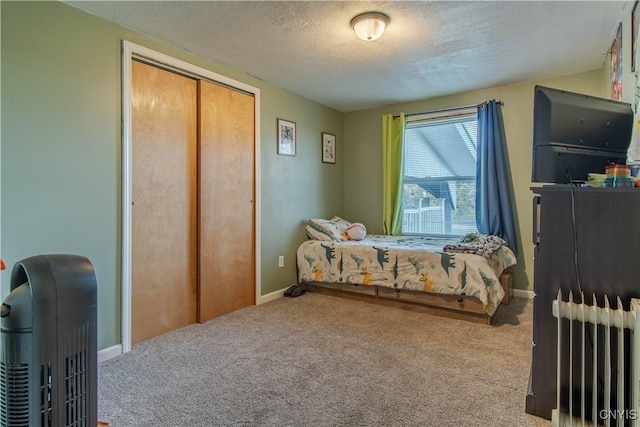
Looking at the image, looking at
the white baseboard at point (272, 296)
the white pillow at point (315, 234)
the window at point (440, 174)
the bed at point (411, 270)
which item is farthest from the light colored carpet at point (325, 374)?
the window at point (440, 174)

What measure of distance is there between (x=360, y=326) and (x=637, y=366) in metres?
1.79

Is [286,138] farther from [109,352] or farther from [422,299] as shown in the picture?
[109,352]

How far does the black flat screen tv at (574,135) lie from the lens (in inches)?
65.4

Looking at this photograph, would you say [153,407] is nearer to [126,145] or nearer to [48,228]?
[48,228]

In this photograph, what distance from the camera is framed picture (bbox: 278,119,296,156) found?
3.69 metres

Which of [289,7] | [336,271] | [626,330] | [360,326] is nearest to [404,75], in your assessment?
[289,7]

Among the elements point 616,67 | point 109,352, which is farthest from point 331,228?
point 616,67

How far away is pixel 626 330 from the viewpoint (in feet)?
4.50

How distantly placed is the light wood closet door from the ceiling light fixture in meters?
1.41

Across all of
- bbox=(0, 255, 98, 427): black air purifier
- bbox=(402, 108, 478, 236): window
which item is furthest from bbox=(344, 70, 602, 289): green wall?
bbox=(0, 255, 98, 427): black air purifier

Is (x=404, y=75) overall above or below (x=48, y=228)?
above

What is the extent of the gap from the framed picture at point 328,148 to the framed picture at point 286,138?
23.6 inches

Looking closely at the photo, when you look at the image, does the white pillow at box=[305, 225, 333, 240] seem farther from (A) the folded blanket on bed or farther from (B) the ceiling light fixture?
(B) the ceiling light fixture

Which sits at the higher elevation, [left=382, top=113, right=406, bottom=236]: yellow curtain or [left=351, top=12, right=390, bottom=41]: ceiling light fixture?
[left=351, top=12, right=390, bottom=41]: ceiling light fixture
